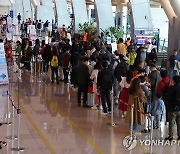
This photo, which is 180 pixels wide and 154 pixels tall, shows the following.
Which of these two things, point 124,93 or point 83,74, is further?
point 83,74

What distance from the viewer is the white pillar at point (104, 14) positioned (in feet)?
106

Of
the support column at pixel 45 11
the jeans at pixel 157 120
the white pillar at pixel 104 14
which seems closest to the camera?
the jeans at pixel 157 120

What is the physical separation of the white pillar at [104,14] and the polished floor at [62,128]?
53.5 ft

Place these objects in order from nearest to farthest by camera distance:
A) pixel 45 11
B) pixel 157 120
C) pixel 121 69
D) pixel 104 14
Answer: pixel 157 120
pixel 121 69
pixel 104 14
pixel 45 11

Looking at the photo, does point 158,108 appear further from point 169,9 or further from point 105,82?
point 169,9

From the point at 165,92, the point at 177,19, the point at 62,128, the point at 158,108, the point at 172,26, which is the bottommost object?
the point at 62,128

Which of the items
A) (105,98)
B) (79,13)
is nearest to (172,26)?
(105,98)

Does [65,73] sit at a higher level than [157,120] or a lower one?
higher

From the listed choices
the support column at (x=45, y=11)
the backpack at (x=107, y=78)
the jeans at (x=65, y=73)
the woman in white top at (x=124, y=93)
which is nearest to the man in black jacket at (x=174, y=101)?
the woman in white top at (x=124, y=93)

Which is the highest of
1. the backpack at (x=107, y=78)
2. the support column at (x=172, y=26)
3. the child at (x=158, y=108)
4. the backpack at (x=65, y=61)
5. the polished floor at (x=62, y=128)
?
the support column at (x=172, y=26)

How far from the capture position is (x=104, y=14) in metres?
32.4

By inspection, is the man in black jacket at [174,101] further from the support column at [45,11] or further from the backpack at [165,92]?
the support column at [45,11]

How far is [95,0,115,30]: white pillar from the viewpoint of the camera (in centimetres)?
Answer: 3222

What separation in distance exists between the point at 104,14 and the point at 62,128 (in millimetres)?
21756
